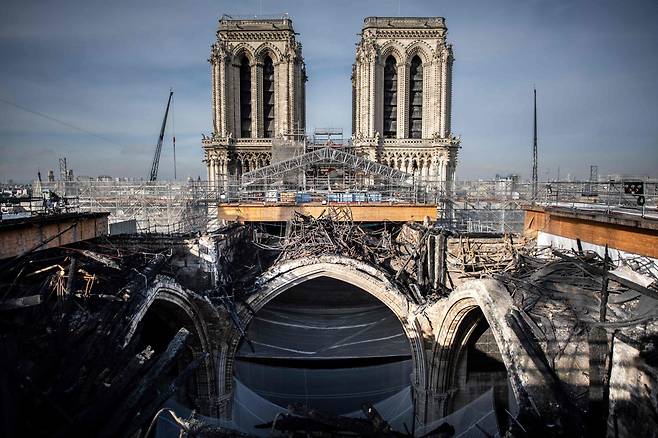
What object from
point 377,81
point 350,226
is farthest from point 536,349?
point 377,81

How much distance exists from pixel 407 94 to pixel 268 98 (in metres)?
11.7

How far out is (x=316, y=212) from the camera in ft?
56.7

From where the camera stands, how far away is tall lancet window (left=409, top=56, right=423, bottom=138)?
3431 centimetres

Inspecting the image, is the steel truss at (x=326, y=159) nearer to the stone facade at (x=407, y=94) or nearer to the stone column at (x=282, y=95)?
the stone facade at (x=407, y=94)

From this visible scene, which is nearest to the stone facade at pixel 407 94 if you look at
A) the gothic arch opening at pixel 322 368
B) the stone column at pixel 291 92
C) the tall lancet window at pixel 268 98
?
the stone column at pixel 291 92

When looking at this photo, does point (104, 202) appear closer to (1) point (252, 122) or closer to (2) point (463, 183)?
(1) point (252, 122)

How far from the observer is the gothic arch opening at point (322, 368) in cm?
1234

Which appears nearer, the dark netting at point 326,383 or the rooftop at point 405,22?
the dark netting at point 326,383

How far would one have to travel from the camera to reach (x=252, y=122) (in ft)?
111

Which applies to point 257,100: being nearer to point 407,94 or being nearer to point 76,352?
point 407,94

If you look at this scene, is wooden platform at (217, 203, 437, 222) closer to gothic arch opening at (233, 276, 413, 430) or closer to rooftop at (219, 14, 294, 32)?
gothic arch opening at (233, 276, 413, 430)

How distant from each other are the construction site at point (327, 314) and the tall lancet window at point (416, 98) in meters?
11.4

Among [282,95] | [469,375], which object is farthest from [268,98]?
[469,375]

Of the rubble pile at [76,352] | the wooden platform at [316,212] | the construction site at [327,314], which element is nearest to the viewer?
the rubble pile at [76,352]
